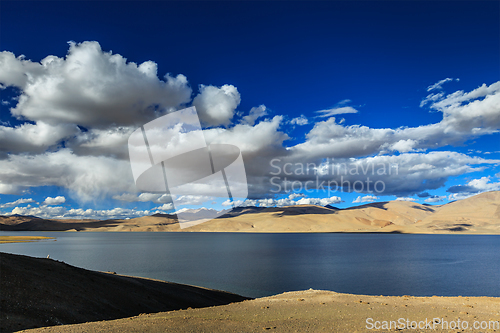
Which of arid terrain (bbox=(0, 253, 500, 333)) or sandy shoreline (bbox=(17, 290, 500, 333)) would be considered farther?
arid terrain (bbox=(0, 253, 500, 333))

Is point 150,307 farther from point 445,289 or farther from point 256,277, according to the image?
point 445,289

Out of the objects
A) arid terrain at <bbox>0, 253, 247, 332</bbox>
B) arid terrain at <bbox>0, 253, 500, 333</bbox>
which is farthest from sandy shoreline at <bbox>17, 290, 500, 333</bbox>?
arid terrain at <bbox>0, 253, 247, 332</bbox>

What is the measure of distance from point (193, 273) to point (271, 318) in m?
36.5

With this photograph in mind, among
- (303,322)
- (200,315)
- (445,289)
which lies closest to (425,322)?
(303,322)

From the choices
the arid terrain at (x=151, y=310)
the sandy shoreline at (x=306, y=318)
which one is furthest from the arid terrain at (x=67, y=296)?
the sandy shoreline at (x=306, y=318)

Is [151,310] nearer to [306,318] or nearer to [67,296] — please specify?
[67,296]

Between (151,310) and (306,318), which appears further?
(151,310)

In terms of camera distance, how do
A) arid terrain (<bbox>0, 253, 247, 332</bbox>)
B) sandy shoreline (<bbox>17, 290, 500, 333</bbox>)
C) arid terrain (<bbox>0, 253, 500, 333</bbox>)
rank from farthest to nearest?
arid terrain (<bbox>0, 253, 247, 332</bbox>), arid terrain (<bbox>0, 253, 500, 333</bbox>), sandy shoreline (<bbox>17, 290, 500, 333</bbox>)

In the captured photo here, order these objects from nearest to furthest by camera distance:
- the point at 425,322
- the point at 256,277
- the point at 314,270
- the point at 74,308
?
the point at 425,322 → the point at 74,308 → the point at 256,277 → the point at 314,270

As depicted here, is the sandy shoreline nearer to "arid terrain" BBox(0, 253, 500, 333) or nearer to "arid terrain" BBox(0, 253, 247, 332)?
"arid terrain" BBox(0, 253, 500, 333)

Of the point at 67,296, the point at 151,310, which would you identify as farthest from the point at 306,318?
the point at 67,296

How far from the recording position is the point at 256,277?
4519 cm

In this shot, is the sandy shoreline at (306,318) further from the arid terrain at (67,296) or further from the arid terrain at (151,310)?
the arid terrain at (67,296)

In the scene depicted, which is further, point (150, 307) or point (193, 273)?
point (193, 273)
